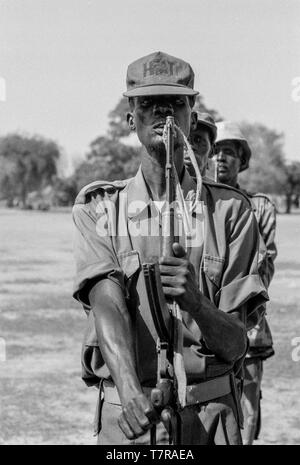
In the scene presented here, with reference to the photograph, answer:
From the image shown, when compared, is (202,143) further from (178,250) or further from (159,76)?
Answer: (178,250)

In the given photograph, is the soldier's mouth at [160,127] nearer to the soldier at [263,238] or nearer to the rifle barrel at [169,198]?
the rifle barrel at [169,198]

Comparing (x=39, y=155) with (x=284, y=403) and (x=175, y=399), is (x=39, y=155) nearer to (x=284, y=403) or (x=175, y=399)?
→ (x=284, y=403)

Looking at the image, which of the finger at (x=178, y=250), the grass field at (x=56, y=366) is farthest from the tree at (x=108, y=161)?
the finger at (x=178, y=250)

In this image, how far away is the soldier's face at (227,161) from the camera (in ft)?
20.8

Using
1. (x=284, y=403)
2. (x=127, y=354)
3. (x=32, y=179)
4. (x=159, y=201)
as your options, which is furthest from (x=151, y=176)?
(x=32, y=179)

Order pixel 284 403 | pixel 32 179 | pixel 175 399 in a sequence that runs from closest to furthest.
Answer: pixel 175 399
pixel 284 403
pixel 32 179

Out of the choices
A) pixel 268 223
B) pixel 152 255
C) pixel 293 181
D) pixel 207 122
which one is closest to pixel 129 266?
pixel 152 255

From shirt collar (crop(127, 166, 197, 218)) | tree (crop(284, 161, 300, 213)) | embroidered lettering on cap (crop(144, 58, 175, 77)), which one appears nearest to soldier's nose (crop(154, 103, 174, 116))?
embroidered lettering on cap (crop(144, 58, 175, 77))

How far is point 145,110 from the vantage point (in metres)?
2.85

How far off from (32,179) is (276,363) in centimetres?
5869

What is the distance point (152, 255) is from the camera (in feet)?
9.38

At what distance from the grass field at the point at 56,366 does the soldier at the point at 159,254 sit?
403cm

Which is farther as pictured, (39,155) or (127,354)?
(39,155)

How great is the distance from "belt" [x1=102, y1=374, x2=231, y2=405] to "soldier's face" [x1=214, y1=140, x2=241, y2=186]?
3.55m
